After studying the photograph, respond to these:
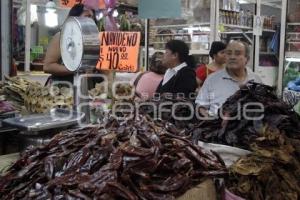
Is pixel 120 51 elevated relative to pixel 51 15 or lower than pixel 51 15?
lower

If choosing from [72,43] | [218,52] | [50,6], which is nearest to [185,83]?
[218,52]

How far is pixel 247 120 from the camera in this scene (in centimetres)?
210

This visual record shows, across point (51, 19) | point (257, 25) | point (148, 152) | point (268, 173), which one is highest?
point (51, 19)

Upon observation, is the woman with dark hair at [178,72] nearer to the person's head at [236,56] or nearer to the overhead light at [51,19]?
the person's head at [236,56]

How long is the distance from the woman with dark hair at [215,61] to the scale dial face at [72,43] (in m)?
2.82

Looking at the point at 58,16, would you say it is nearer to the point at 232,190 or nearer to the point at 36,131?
the point at 36,131

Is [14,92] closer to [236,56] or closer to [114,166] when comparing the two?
[236,56]

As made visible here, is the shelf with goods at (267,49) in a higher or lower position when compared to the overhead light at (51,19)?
lower

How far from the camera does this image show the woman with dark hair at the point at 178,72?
13.5 ft

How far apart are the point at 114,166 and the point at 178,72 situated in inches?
110

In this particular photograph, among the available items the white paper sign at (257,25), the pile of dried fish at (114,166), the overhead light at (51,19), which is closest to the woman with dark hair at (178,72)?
the white paper sign at (257,25)

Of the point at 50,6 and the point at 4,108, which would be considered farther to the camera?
the point at 50,6

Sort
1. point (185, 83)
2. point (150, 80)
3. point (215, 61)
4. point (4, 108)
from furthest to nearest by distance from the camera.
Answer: point (215, 61) < point (150, 80) < point (185, 83) < point (4, 108)

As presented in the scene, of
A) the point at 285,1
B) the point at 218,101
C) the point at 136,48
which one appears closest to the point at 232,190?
the point at 218,101
